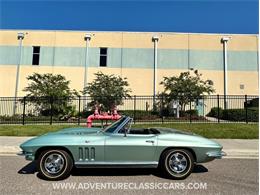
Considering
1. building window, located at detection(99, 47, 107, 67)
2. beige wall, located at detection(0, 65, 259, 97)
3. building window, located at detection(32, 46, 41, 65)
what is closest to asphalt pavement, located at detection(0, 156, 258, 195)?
beige wall, located at detection(0, 65, 259, 97)

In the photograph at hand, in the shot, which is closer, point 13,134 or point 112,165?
point 112,165

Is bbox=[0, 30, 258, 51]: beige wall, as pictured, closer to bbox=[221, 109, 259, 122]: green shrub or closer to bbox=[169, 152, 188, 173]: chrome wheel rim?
bbox=[221, 109, 259, 122]: green shrub

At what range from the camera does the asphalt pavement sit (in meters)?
5.00

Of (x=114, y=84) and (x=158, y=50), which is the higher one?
(x=158, y=50)

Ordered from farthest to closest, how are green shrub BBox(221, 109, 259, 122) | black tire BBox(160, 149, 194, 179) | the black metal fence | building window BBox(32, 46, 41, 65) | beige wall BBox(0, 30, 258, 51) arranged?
1. beige wall BBox(0, 30, 258, 51)
2. building window BBox(32, 46, 41, 65)
3. the black metal fence
4. green shrub BBox(221, 109, 259, 122)
5. black tire BBox(160, 149, 194, 179)

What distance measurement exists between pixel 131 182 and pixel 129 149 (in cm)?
66

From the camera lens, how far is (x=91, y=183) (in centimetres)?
547

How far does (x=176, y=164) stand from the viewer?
5.89m

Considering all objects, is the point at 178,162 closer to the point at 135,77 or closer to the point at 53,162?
the point at 53,162

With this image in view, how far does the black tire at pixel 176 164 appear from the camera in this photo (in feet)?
19.1

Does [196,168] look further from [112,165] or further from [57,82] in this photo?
[57,82]

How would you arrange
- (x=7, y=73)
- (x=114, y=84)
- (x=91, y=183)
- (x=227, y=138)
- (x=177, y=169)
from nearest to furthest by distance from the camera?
(x=91, y=183)
(x=177, y=169)
(x=227, y=138)
(x=114, y=84)
(x=7, y=73)

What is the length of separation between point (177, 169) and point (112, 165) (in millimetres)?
1378

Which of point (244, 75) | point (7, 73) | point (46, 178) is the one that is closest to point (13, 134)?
point (46, 178)
